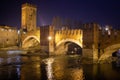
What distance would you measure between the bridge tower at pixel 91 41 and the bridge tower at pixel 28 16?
32427 mm

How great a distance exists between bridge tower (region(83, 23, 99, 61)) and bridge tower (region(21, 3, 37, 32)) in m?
32.4

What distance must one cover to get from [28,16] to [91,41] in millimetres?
34895

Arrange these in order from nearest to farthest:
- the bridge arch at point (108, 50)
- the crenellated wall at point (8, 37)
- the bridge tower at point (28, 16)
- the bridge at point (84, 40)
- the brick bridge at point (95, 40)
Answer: the bridge arch at point (108, 50) < the brick bridge at point (95, 40) < the bridge at point (84, 40) < the crenellated wall at point (8, 37) < the bridge tower at point (28, 16)

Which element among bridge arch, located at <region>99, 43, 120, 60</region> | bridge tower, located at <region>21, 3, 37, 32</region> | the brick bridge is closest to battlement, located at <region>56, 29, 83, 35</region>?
the brick bridge

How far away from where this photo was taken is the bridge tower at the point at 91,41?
94.9 ft

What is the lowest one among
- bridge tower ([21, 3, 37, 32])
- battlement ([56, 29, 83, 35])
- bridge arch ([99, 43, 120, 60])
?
bridge arch ([99, 43, 120, 60])

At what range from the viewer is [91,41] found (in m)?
29.5

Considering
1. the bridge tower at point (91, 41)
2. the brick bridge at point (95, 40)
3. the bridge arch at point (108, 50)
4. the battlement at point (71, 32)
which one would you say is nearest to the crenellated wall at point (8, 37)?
the battlement at point (71, 32)

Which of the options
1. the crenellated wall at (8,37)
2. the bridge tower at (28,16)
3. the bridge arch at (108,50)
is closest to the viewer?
the bridge arch at (108,50)

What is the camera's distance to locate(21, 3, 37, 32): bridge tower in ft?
196

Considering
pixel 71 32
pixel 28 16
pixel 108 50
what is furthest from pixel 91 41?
pixel 28 16

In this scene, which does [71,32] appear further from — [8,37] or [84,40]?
[8,37]

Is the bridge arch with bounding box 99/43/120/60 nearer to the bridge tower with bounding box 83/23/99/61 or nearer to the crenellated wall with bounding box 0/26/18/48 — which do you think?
the bridge tower with bounding box 83/23/99/61

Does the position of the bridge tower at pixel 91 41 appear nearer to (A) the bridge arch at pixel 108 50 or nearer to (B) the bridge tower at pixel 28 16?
(A) the bridge arch at pixel 108 50
